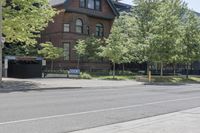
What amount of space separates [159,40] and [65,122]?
30303mm

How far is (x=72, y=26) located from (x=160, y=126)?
42.0 meters

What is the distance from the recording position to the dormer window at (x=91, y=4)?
53469 millimetres

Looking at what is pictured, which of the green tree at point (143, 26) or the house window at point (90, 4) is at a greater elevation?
the house window at point (90, 4)

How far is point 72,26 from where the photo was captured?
51969 mm

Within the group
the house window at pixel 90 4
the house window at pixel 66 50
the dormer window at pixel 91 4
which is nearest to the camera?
the house window at pixel 66 50

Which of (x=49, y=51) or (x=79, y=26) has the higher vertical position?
(x=79, y=26)

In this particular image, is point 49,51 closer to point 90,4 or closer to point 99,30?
point 90,4

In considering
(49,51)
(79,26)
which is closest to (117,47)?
(49,51)

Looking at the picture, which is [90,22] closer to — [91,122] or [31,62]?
[31,62]

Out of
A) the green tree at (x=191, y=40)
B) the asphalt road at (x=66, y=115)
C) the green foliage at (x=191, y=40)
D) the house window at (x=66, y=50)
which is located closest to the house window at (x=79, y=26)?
the house window at (x=66, y=50)

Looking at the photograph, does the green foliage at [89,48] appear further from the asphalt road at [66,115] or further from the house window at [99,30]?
the asphalt road at [66,115]

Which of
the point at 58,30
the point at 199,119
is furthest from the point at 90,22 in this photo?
the point at 199,119

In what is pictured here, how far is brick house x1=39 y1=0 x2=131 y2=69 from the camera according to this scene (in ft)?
169

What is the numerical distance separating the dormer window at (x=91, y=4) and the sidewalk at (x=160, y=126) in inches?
1645
